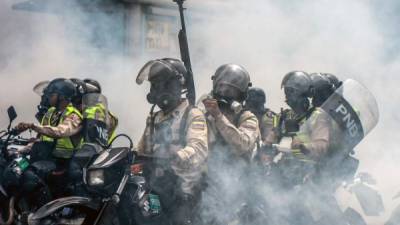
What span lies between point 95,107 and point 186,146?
1985 mm


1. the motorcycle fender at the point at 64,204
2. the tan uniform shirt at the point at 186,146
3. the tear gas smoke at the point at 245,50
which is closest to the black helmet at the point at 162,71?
the tan uniform shirt at the point at 186,146

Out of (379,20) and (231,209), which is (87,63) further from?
(231,209)

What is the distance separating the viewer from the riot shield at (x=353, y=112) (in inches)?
203

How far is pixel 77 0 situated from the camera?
12.5 metres

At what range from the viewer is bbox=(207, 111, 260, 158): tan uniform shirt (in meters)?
4.82

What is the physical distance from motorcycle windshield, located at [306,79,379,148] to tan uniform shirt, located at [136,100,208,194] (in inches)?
47.9

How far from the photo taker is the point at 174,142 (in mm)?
4617

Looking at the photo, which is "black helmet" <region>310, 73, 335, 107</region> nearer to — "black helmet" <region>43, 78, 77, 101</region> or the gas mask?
the gas mask

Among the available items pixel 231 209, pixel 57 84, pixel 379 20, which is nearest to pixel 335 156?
pixel 231 209

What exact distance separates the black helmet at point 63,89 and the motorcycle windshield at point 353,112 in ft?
7.94

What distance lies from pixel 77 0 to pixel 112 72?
6.12ft

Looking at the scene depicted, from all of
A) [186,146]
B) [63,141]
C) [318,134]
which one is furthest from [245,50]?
[186,146]

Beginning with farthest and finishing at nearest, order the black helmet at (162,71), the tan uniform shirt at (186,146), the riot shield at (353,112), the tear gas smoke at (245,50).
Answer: the tear gas smoke at (245,50), the riot shield at (353,112), the black helmet at (162,71), the tan uniform shirt at (186,146)

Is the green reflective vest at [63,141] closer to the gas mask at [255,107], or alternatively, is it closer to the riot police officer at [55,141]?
the riot police officer at [55,141]
